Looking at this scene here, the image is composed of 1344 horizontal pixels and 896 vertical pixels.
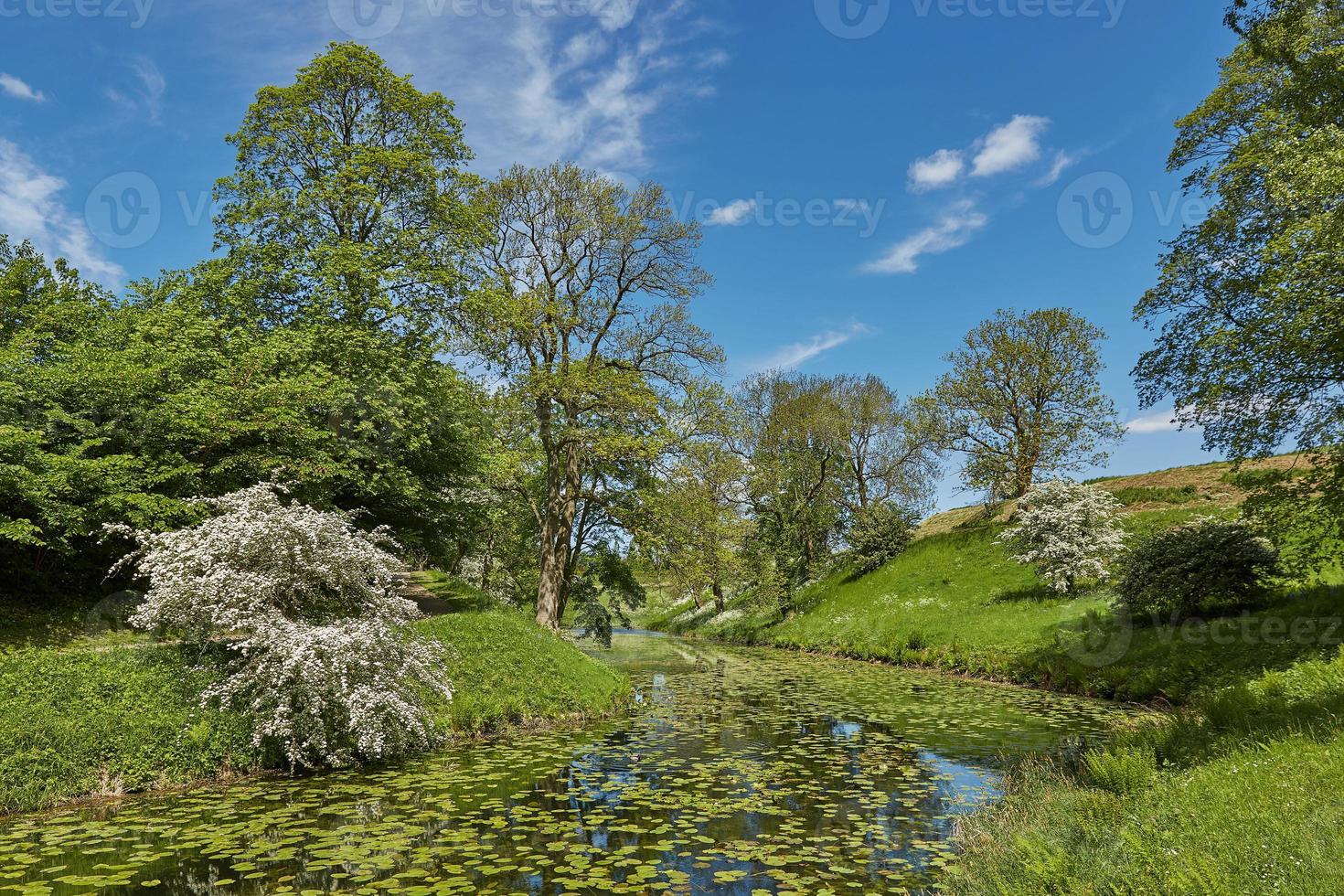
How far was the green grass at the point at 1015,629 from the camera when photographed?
642 inches

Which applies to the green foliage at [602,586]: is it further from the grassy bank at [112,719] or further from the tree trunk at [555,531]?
the grassy bank at [112,719]

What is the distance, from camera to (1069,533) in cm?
2642

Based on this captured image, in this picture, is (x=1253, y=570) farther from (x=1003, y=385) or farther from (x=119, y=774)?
(x=119, y=774)

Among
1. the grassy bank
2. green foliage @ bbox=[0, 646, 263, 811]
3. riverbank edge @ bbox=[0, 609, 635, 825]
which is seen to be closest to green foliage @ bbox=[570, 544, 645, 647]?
the grassy bank

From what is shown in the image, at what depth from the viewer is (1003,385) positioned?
39156 mm

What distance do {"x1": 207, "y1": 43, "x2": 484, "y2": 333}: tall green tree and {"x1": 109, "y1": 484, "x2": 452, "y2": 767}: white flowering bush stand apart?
996cm

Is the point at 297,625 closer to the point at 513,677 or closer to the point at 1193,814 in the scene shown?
the point at 513,677

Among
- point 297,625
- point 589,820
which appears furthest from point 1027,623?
point 297,625

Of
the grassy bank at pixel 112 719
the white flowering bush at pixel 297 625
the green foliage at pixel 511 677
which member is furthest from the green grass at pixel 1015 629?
the white flowering bush at pixel 297 625

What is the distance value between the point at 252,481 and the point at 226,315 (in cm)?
553

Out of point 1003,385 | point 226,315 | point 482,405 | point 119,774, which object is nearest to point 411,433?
point 482,405

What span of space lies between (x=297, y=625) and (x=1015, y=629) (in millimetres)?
23539

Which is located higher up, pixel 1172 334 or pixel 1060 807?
pixel 1172 334

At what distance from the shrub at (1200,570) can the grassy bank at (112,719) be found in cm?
1835
